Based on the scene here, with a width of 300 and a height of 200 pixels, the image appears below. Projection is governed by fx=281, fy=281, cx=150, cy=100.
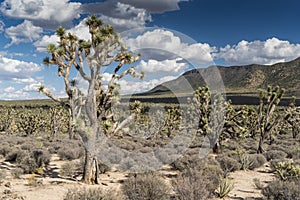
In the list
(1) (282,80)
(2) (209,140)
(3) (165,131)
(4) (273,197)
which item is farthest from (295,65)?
(4) (273,197)

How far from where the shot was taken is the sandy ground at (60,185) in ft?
30.0

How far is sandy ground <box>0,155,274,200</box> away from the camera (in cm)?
915

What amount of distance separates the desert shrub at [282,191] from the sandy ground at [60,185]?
1520mm

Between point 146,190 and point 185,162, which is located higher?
point 146,190

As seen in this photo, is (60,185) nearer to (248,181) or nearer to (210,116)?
(248,181)

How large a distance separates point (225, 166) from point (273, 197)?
663cm

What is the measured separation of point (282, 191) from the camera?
28.7ft

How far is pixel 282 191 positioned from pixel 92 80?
7954 mm

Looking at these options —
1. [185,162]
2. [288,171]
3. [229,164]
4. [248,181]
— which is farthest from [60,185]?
[288,171]

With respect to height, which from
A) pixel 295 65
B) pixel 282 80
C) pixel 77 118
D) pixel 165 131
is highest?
pixel 295 65

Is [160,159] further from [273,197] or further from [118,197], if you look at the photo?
[118,197]

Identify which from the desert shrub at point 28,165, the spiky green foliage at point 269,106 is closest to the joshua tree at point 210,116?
the spiky green foliage at point 269,106

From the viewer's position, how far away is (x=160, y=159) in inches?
704

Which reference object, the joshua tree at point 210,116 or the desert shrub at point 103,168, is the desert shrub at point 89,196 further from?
the joshua tree at point 210,116
